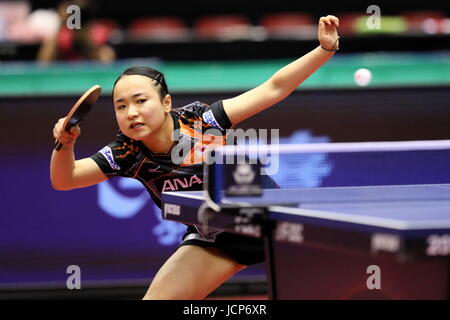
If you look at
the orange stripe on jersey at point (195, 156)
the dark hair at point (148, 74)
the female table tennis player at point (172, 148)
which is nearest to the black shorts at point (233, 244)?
the female table tennis player at point (172, 148)

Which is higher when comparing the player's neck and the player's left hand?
the player's left hand

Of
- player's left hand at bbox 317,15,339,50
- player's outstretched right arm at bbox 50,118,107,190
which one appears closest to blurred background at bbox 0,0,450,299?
player's left hand at bbox 317,15,339,50

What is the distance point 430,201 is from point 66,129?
5.49 ft

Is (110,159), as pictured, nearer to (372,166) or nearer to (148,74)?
(148,74)

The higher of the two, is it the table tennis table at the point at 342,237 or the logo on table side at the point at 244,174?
the logo on table side at the point at 244,174

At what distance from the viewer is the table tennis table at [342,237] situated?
9.16ft

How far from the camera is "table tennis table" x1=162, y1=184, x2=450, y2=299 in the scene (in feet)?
9.16

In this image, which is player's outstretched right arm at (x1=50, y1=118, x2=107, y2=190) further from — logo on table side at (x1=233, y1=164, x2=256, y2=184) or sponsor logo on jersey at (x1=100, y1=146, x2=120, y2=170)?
logo on table side at (x1=233, y1=164, x2=256, y2=184)

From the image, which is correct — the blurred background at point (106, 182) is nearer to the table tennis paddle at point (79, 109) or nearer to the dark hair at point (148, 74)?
the dark hair at point (148, 74)

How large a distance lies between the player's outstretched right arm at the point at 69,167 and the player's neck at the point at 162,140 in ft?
0.93

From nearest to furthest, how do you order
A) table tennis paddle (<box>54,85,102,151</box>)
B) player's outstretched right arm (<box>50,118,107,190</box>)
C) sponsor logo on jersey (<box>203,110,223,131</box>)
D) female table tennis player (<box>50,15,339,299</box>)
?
table tennis paddle (<box>54,85,102,151</box>) < player's outstretched right arm (<box>50,118,107,190</box>) < female table tennis player (<box>50,15,339,299</box>) < sponsor logo on jersey (<box>203,110,223,131</box>)

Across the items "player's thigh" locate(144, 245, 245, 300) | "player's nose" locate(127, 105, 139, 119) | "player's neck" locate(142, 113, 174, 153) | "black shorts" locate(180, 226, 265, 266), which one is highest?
"player's nose" locate(127, 105, 139, 119)

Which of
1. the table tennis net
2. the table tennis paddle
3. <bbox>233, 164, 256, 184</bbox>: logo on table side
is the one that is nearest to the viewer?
<bbox>233, 164, 256, 184</bbox>: logo on table side

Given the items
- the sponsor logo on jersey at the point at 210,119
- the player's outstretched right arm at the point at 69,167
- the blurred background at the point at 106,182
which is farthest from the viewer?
the blurred background at the point at 106,182
